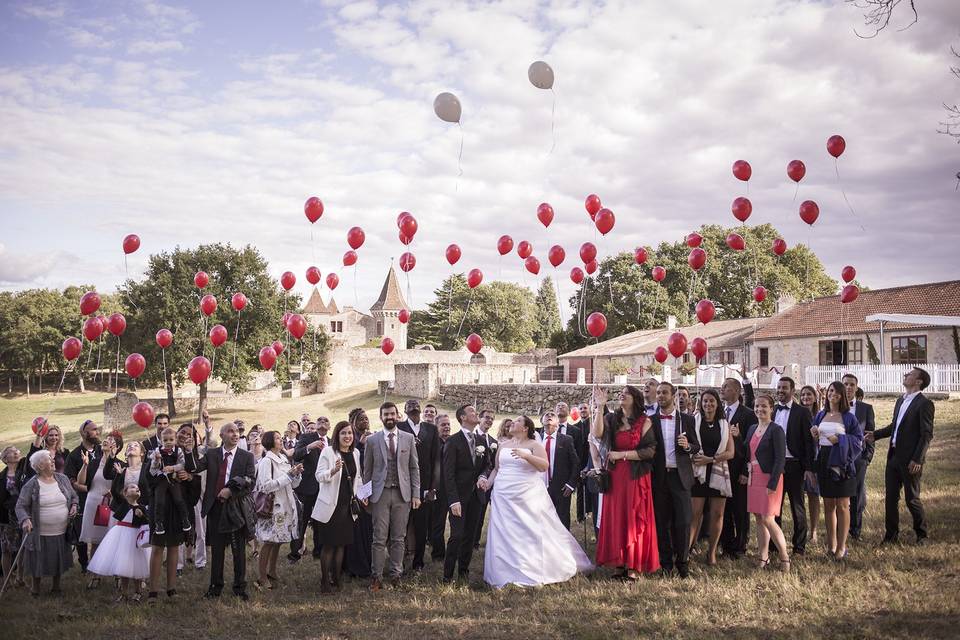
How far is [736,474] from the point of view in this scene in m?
6.99

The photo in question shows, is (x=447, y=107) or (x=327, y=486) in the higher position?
(x=447, y=107)

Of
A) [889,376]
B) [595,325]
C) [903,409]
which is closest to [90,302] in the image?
[595,325]

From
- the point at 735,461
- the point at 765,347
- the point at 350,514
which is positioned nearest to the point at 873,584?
the point at 735,461

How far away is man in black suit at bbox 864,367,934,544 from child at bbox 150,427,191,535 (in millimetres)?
7036

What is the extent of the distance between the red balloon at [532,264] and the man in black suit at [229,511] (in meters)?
8.95

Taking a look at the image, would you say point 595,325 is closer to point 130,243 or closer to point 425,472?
point 425,472

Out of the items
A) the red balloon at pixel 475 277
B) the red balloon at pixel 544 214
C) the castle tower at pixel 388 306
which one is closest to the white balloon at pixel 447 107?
the red balloon at pixel 544 214

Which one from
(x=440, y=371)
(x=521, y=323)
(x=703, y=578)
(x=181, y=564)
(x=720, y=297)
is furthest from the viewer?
(x=521, y=323)

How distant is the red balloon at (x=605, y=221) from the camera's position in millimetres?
12109

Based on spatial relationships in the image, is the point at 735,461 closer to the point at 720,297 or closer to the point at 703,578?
the point at 703,578

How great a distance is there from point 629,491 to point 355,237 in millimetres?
8770

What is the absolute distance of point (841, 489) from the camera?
6.79 meters

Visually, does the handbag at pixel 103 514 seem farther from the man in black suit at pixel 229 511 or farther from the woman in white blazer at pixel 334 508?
the woman in white blazer at pixel 334 508

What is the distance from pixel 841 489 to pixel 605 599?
9.04 feet
